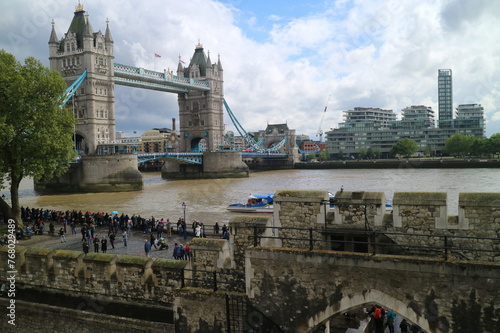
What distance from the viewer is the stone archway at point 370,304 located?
5211 millimetres

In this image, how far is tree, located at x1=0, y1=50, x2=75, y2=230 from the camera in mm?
17438

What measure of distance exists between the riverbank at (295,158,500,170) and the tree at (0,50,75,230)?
231 ft

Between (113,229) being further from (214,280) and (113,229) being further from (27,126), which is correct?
(214,280)

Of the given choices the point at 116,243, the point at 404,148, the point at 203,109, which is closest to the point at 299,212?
the point at 116,243

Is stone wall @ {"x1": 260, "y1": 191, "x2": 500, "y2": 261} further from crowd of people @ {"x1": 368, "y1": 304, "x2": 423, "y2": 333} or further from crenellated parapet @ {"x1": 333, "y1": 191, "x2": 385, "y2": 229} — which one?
crowd of people @ {"x1": 368, "y1": 304, "x2": 423, "y2": 333}

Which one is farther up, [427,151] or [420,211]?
[427,151]

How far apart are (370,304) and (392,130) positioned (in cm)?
12605

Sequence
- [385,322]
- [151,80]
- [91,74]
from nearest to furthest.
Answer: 1. [385,322]
2. [91,74]
3. [151,80]

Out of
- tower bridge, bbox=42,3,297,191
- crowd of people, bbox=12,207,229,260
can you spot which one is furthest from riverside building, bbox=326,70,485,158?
crowd of people, bbox=12,207,229,260

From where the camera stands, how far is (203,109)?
3595 inches

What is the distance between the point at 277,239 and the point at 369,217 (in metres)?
1.44

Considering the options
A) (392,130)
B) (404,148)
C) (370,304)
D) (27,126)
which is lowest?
(370,304)

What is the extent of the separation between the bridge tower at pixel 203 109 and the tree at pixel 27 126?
69691 mm

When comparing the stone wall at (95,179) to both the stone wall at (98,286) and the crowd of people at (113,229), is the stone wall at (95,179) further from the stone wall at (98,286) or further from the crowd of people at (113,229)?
the stone wall at (98,286)
